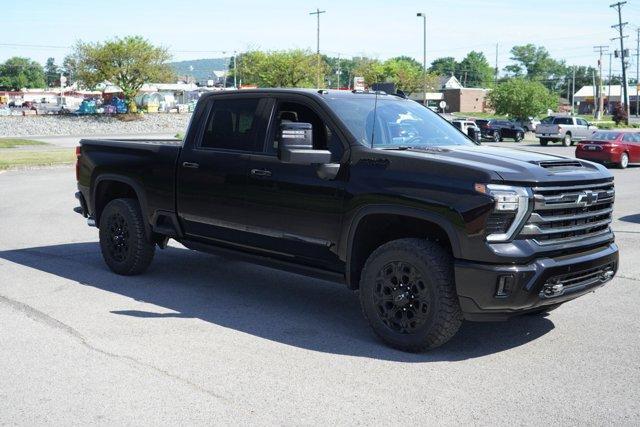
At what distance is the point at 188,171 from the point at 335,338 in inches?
93.1

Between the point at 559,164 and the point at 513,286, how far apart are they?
1.15 metres

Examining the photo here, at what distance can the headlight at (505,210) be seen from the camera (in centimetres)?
511

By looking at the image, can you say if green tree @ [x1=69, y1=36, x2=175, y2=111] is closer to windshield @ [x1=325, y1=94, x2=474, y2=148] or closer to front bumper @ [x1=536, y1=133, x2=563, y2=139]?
front bumper @ [x1=536, y1=133, x2=563, y2=139]

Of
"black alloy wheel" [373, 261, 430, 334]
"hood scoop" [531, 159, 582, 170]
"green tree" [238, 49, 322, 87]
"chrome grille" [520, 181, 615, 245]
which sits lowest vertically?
"black alloy wheel" [373, 261, 430, 334]

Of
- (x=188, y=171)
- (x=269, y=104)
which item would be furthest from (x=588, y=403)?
(x=188, y=171)

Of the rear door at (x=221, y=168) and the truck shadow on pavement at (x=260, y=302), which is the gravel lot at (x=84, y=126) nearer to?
the truck shadow on pavement at (x=260, y=302)

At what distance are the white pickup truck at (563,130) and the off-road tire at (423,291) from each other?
4079 cm

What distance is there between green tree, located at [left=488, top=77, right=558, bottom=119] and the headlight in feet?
211

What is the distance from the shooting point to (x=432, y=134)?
6.71 m

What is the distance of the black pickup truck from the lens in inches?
205

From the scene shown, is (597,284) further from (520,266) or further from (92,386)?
(92,386)

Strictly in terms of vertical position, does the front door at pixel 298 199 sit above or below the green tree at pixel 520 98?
below

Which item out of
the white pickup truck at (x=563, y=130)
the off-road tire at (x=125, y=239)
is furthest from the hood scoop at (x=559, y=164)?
the white pickup truck at (x=563, y=130)

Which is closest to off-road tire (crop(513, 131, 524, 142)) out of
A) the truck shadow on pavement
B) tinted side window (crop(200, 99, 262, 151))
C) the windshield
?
the truck shadow on pavement
